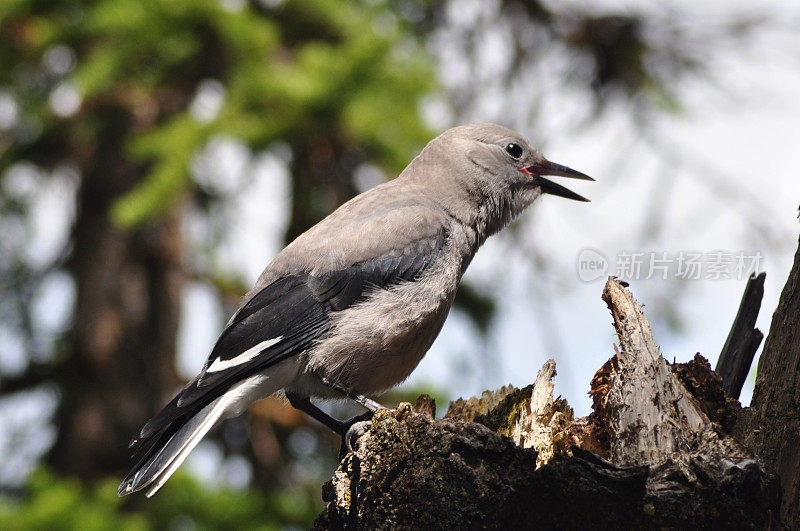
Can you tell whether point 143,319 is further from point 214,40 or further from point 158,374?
point 214,40

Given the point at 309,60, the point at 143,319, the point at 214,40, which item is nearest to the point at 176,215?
the point at 143,319

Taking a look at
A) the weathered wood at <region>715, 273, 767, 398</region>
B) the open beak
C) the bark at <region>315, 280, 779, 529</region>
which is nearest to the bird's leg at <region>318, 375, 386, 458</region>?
the bark at <region>315, 280, 779, 529</region>

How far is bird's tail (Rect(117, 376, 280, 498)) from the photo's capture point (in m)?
3.17

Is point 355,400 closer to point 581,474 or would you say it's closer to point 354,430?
point 354,430

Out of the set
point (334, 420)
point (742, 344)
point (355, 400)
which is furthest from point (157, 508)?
point (742, 344)

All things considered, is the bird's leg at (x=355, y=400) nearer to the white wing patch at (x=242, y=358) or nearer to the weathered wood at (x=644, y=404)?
the white wing patch at (x=242, y=358)

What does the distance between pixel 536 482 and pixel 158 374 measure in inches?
238

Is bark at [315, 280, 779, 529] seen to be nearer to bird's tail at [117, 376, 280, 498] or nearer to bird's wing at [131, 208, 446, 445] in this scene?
Answer: bird's tail at [117, 376, 280, 498]

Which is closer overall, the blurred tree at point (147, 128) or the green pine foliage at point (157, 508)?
the green pine foliage at point (157, 508)

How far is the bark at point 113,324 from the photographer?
24.7ft

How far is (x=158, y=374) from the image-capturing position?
7.69 m

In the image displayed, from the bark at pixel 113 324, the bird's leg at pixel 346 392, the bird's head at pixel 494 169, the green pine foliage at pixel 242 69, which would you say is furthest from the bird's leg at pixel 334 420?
the bark at pixel 113 324

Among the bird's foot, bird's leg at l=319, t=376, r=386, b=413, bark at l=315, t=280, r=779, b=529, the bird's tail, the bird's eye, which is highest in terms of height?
the bird's eye

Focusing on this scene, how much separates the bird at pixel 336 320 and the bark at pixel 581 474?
870mm
